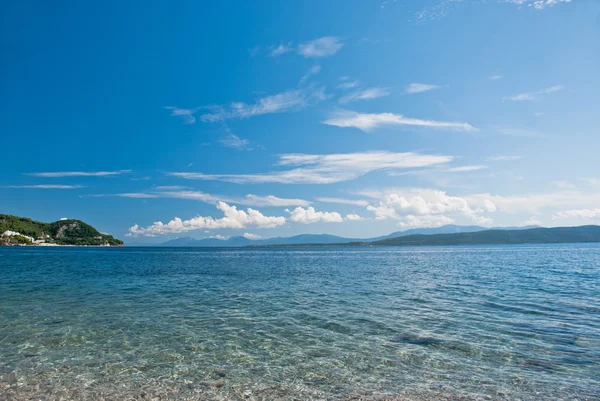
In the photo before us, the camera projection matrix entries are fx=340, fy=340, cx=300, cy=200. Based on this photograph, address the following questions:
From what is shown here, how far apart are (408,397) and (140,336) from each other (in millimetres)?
14616

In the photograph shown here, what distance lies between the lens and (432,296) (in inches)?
1316

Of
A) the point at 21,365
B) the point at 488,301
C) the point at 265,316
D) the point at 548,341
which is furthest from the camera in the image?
the point at 488,301

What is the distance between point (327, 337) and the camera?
1883cm

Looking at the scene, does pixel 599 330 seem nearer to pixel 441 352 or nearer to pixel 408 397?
pixel 441 352

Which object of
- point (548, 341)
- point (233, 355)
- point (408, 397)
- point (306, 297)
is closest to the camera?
point (408, 397)

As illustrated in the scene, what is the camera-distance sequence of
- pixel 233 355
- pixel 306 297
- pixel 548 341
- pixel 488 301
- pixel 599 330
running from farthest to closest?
pixel 306 297 < pixel 488 301 < pixel 599 330 < pixel 548 341 < pixel 233 355

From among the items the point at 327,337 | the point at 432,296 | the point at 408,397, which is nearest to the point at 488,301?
the point at 432,296

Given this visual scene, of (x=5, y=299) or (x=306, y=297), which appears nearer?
(x=5, y=299)

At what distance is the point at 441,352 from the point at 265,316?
12522mm

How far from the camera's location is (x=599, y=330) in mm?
20062

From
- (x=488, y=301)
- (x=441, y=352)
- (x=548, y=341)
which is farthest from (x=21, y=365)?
(x=488, y=301)

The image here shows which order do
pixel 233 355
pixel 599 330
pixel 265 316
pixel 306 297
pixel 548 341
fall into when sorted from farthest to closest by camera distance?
pixel 306 297 < pixel 265 316 < pixel 599 330 < pixel 548 341 < pixel 233 355

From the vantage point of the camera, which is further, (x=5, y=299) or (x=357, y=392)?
(x=5, y=299)

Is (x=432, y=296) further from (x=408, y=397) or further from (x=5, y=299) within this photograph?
Result: (x=5, y=299)
